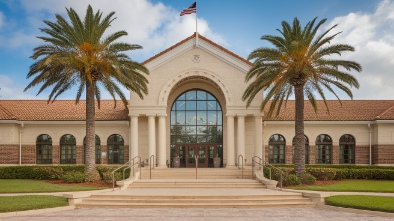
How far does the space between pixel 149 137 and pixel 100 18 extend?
30.8 ft

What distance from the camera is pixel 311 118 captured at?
34344mm

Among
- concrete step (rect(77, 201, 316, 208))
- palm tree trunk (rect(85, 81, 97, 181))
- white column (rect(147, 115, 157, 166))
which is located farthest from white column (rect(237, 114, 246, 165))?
concrete step (rect(77, 201, 316, 208))

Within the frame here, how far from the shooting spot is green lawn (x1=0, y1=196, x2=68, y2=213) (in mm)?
16219

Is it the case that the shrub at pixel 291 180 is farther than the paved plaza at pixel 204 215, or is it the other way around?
the shrub at pixel 291 180

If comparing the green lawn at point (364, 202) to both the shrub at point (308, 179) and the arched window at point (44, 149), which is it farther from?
the arched window at point (44, 149)

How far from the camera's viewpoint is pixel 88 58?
24.9 meters

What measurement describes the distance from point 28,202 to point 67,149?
17.7 metres

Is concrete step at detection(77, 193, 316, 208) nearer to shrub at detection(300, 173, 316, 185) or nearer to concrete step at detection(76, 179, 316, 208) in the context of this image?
concrete step at detection(76, 179, 316, 208)

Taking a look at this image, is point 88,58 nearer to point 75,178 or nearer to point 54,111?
point 75,178

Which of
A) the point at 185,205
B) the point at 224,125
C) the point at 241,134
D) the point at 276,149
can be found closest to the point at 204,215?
the point at 185,205

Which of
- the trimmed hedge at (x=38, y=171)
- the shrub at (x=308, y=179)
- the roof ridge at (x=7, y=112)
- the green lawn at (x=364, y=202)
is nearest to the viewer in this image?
the green lawn at (x=364, y=202)

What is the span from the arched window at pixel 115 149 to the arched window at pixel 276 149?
38.4ft

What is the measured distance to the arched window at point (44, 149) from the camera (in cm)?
3444

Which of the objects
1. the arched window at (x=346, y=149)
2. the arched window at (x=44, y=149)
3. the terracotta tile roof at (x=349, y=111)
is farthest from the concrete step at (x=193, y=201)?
the arched window at (x=44, y=149)
